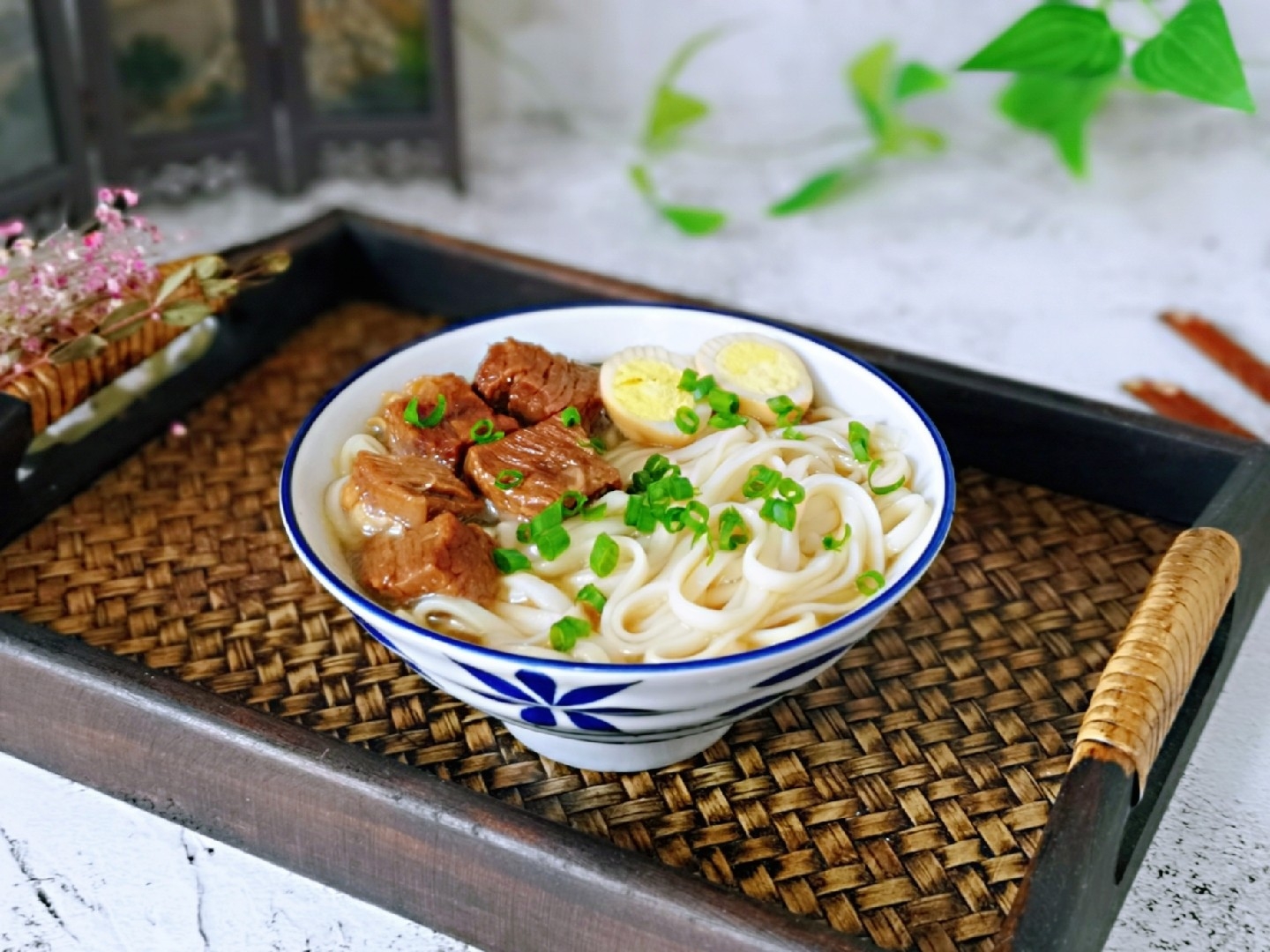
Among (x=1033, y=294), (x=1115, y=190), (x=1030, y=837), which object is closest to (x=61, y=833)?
(x=1030, y=837)

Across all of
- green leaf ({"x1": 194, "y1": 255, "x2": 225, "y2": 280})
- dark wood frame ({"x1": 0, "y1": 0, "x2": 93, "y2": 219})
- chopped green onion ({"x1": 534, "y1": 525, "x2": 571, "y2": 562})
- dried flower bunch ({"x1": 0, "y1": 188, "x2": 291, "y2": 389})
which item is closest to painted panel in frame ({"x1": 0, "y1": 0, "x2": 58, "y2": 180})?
dark wood frame ({"x1": 0, "y1": 0, "x2": 93, "y2": 219})

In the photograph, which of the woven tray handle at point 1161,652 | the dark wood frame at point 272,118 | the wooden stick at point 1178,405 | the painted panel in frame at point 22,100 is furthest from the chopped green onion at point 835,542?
the painted panel in frame at point 22,100

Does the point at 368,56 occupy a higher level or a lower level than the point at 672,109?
higher

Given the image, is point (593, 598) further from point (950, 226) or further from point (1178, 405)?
point (950, 226)

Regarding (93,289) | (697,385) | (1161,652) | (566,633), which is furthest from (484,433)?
(1161,652)

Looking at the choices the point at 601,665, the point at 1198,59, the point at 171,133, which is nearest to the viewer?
the point at 601,665

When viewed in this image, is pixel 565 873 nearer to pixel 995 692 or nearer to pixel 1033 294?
pixel 995 692

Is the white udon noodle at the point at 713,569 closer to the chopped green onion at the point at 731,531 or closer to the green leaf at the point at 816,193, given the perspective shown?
the chopped green onion at the point at 731,531
